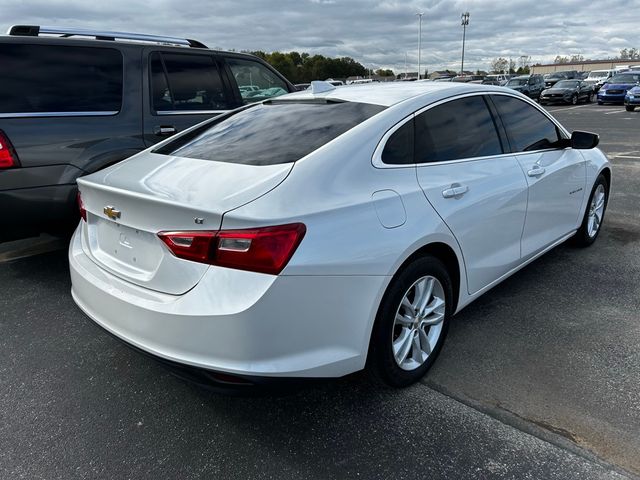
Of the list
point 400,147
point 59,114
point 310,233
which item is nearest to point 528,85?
point 59,114

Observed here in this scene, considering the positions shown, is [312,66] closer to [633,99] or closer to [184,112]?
[633,99]

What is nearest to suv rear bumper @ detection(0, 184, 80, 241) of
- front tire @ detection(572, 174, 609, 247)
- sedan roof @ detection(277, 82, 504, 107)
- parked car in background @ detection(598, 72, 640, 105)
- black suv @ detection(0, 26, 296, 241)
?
black suv @ detection(0, 26, 296, 241)

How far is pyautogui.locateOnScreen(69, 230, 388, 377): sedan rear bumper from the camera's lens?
81.8 inches

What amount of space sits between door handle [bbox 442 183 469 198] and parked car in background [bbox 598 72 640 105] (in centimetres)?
3059

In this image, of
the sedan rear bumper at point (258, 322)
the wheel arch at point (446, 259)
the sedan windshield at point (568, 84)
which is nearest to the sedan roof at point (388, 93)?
the wheel arch at point (446, 259)

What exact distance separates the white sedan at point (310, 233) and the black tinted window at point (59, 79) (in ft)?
5.10

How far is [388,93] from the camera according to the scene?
3172 mm

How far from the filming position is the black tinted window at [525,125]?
12.2ft

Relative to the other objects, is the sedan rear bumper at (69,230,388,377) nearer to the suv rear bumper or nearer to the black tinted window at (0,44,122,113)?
the suv rear bumper

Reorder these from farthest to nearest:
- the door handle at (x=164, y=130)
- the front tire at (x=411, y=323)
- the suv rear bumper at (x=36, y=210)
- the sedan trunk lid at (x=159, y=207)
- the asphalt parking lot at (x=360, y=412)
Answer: the door handle at (x=164, y=130)
the suv rear bumper at (x=36, y=210)
the front tire at (x=411, y=323)
the asphalt parking lot at (x=360, y=412)
the sedan trunk lid at (x=159, y=207)

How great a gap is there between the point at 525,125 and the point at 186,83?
321 centimetres

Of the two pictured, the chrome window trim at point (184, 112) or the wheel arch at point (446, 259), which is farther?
the chrome window trim at point (184, 112)

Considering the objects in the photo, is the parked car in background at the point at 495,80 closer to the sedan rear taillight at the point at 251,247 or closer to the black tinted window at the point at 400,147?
the black tinted window at the point at 400,147

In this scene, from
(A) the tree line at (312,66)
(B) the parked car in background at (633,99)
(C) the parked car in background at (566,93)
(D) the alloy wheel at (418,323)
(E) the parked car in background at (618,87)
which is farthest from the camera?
(A) the tree line at (312,66)
